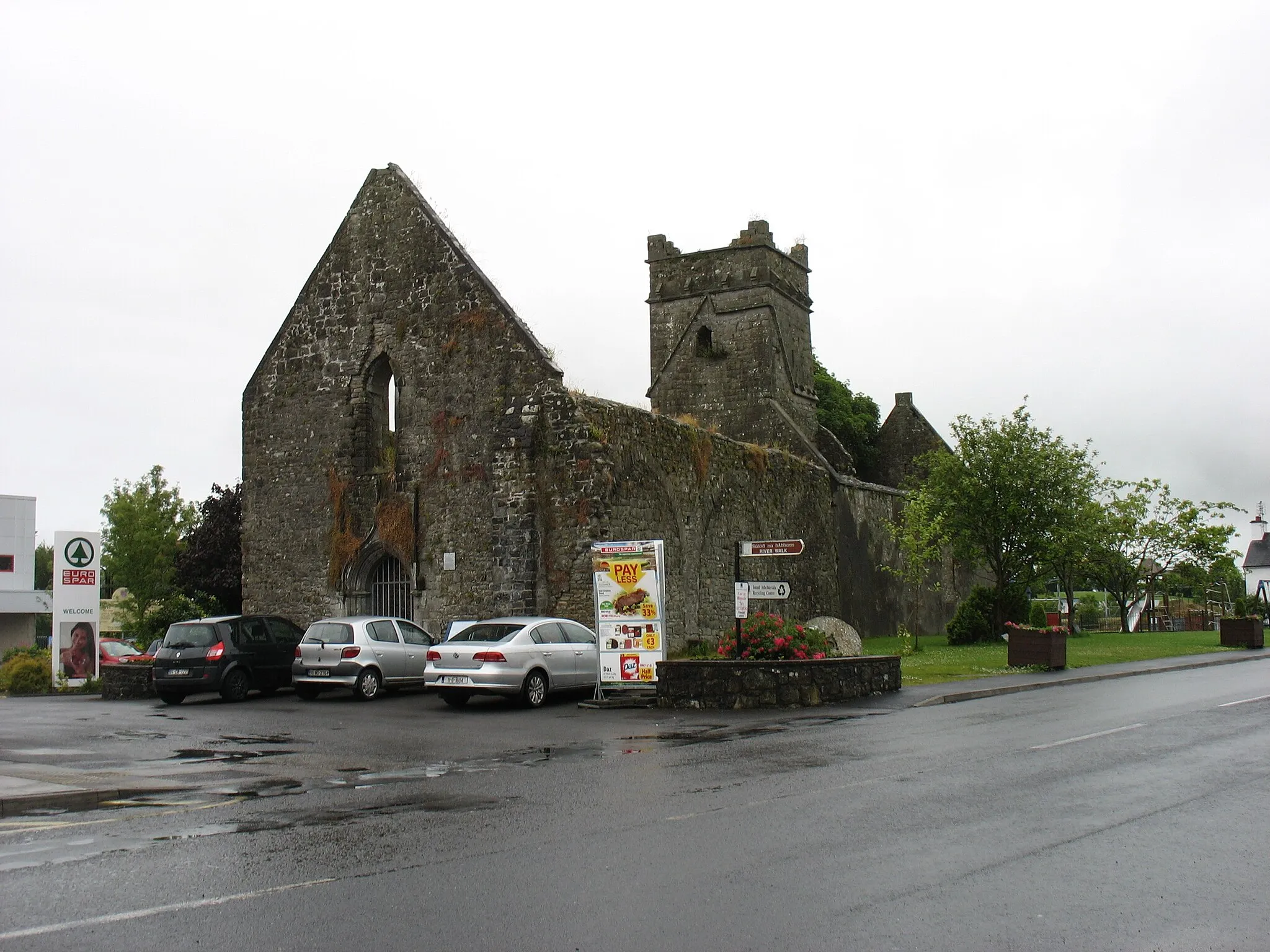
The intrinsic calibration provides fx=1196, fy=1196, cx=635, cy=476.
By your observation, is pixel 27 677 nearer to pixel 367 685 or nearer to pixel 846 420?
pixel 367 685

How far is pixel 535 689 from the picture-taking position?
19.7 meters

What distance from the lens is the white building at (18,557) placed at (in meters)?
Result: 59.5

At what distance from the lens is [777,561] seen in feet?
111

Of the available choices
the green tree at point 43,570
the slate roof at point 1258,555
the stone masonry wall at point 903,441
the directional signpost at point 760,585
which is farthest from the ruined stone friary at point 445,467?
the green tree at point 43,570

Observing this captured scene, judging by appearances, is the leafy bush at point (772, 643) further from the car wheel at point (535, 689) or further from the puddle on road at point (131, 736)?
the puddle on road at point (131, 736)

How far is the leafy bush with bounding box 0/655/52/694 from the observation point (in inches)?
1102

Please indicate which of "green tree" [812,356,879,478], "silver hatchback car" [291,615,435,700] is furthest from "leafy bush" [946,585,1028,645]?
"silver hatchback car" [291,615,435,700]

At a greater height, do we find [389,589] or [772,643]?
[389,589]

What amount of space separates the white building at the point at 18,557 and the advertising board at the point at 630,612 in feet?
160

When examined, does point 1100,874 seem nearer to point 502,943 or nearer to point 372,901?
point 502,943

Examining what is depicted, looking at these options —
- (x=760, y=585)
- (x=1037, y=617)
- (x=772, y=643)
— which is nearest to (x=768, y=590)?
(x=760, y=585)

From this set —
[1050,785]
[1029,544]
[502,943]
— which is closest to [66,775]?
[502,943]

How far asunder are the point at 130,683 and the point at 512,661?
32.2ft

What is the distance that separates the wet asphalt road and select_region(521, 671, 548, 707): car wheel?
4.31 m
